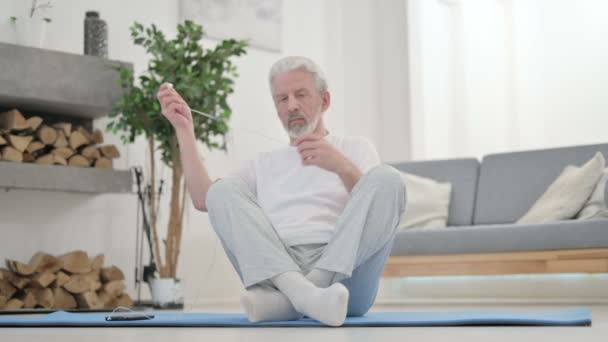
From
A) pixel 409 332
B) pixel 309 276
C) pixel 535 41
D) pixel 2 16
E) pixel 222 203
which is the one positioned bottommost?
pixel 409 332

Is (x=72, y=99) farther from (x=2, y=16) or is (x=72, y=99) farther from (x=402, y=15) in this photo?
(x=402, y=15)

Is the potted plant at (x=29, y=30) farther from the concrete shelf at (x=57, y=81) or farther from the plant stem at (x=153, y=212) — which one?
the plant stem at (x=153, y=212)

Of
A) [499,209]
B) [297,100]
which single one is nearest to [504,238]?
[499,209]

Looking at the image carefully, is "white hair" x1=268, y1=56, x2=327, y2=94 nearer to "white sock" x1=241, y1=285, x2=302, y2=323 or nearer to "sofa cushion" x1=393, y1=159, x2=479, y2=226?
"white sock" x1=241, y1=285, x2=302, y2=323

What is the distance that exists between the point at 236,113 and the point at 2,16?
5.71 feet

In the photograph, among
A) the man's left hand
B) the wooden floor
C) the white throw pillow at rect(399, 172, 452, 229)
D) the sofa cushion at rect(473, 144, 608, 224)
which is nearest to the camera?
the man's left hand

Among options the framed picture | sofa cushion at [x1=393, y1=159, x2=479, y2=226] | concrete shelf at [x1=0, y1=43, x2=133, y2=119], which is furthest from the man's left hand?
the framed picture

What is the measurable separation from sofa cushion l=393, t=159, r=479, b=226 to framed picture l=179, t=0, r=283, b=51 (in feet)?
4.45

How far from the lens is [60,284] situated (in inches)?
180

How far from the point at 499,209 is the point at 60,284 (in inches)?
102

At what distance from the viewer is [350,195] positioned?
2.32 meters

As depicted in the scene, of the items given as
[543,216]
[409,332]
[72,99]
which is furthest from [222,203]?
[543,216]

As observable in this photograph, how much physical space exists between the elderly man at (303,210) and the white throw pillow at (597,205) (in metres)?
2.47

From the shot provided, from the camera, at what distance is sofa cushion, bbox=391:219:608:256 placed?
431 centimetres
